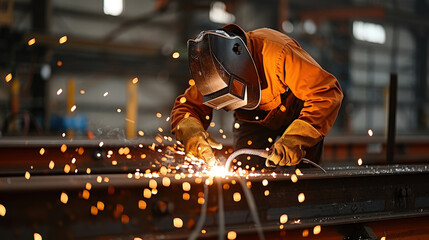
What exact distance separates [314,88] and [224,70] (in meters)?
0.46

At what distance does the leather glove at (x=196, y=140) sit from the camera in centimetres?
259

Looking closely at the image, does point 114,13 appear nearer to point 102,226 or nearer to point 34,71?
point 34,71

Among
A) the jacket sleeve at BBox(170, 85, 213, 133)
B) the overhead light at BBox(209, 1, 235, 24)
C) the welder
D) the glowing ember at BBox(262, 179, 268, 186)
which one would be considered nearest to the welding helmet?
the welder

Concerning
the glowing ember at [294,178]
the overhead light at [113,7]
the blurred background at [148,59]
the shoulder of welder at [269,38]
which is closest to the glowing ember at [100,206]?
the glowing ember at [294,178]

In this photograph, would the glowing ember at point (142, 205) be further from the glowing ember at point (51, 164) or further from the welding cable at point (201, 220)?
the glowing ember at point (51, 164)

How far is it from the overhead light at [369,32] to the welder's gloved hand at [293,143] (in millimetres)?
16876

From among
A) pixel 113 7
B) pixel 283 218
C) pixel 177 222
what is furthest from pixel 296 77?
pixel 113 7

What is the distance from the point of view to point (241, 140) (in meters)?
3.25

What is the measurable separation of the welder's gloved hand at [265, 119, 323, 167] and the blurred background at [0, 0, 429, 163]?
250cm

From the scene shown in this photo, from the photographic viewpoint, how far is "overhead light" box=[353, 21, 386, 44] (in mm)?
18578

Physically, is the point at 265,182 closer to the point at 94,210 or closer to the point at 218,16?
the point at 94,210

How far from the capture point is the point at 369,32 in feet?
62.6

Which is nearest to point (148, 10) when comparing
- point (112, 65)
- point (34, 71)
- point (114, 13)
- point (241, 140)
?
point (114, 13)

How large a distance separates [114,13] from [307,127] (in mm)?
12153
